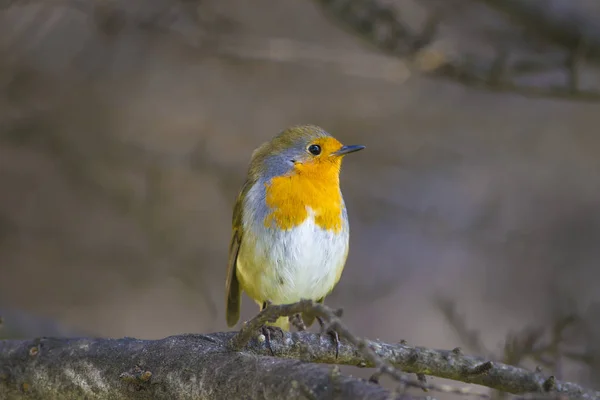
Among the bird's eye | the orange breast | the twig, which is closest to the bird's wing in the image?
the orange breast

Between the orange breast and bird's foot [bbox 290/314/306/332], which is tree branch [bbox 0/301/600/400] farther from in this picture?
the orange breast

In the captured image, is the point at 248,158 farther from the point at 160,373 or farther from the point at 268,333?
the point at 160,373

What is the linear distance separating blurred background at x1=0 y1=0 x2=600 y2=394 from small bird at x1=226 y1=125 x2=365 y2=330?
125 centimetres

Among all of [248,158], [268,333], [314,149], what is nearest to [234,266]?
[314,149]

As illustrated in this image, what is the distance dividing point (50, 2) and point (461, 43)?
2912 mm

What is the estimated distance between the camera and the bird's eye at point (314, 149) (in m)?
3.80

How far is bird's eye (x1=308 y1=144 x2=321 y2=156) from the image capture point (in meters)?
3.80

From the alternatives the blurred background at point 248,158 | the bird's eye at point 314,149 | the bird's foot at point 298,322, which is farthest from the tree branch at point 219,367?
the blurred background at point 248,158

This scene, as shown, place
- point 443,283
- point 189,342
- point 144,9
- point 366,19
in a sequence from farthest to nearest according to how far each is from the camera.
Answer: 1. point 443,283
2. point 144,9
3. point 366,19
4. point 189,342

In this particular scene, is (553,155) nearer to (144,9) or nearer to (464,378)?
(144,9)

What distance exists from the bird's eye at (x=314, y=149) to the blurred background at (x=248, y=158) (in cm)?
121

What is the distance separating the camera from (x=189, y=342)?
2.29 metres

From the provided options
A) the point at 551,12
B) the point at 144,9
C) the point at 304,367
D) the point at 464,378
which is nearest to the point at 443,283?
the point at 551,12

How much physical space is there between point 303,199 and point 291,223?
12 cm
